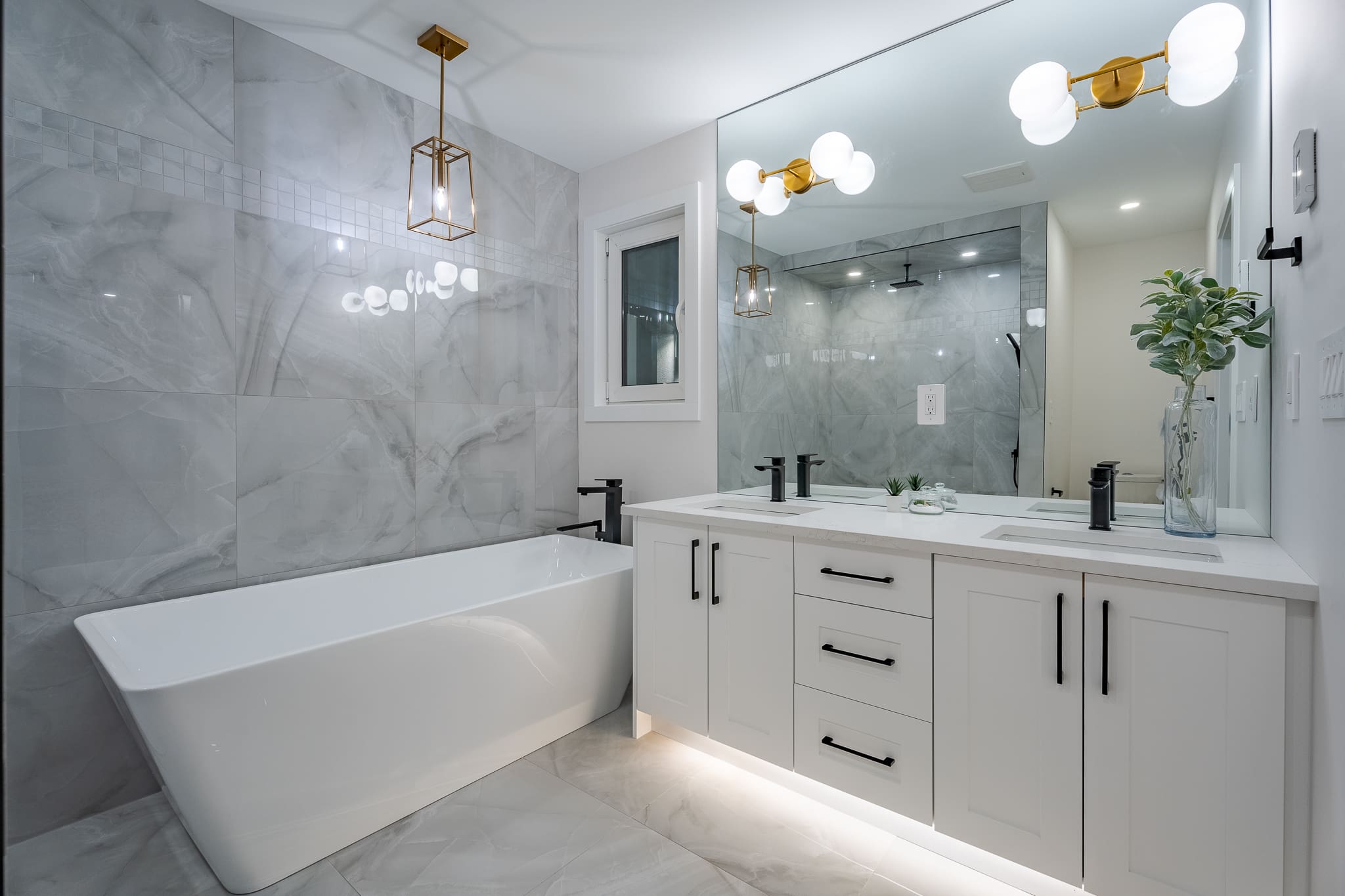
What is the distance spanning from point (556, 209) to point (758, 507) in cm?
182

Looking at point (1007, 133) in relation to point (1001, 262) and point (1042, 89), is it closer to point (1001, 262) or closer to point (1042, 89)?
point (1042, 89)

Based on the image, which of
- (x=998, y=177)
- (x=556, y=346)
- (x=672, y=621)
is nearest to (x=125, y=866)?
(x=672, y=621)

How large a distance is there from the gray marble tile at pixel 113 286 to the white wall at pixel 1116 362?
261 cm

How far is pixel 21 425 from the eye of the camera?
78.7 inches

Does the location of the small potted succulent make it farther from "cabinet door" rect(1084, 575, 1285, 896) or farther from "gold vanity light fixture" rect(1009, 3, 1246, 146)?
"gold vanity light fixture" rect(1009, 3, 1246, 146)

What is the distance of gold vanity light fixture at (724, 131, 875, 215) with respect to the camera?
253cm

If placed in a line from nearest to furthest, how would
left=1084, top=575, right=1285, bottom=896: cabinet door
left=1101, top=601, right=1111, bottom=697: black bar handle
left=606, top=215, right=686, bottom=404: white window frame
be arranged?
left=1084, top=575, right=1285, bottom=896: cabinet door
left=1101, top=601, right=1111, bottom=697: black bar handle
left=606, top=215, right=686, bottom=404: white window frame

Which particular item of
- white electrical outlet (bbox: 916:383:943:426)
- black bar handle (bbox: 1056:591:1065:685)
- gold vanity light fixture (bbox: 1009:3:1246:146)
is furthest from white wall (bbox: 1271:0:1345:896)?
white electrical outlet (bbox: 916:383:943:426)

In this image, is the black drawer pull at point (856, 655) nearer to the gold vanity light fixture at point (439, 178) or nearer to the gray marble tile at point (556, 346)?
the gold vanity light fixture at point (439, 178)

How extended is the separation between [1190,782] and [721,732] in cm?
121

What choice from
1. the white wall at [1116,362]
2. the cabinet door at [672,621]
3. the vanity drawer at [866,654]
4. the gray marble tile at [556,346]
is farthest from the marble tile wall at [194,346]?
the white wall at [1116,362]

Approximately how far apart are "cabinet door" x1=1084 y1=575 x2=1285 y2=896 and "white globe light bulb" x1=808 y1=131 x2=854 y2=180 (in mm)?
1608

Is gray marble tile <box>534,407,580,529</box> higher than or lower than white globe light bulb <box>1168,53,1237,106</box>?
lower

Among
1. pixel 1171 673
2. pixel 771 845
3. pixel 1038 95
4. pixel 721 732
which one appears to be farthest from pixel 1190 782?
pixel 1038 95
